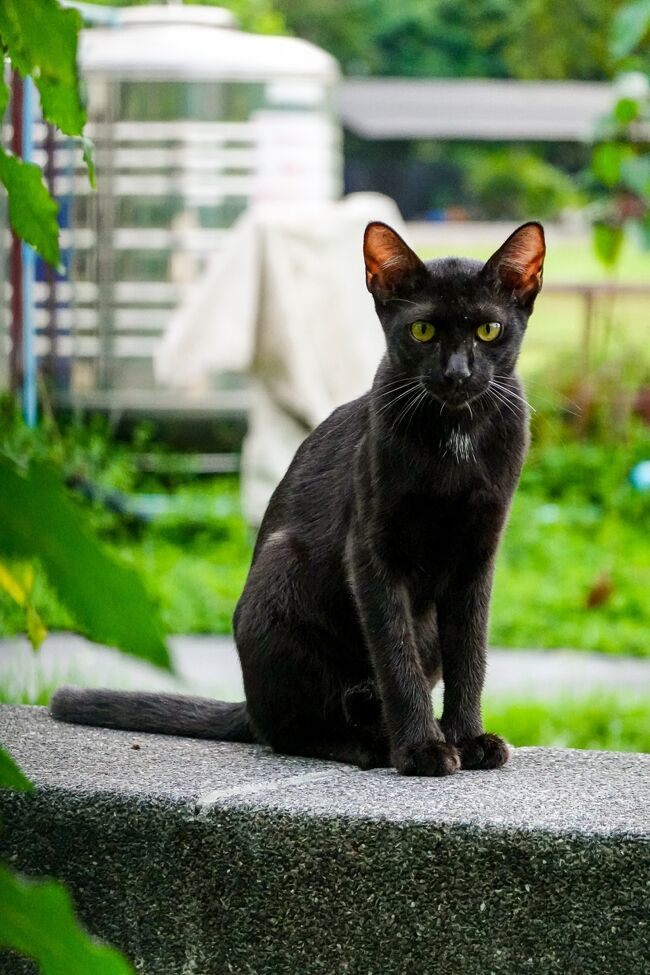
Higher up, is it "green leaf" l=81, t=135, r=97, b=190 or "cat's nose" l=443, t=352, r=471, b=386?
"green leaf" l=81, t=135, r=97, b=190

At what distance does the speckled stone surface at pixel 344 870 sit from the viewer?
1.56m

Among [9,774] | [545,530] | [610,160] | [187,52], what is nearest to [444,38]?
[187,52]

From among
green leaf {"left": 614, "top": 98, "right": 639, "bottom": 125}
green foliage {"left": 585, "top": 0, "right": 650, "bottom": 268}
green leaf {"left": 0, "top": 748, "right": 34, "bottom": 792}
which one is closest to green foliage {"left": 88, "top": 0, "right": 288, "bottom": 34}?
green foliage {"left": 585, "top": 0, "right": 650, "bottom": 268}

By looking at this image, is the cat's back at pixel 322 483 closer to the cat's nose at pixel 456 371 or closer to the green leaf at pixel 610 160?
the cat's nose at pixel 456 371

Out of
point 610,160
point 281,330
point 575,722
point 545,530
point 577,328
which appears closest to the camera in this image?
point 575,722

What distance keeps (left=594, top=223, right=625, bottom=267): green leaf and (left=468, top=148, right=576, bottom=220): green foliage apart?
48.9ft

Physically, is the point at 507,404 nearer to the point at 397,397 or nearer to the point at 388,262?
the point at 397,397

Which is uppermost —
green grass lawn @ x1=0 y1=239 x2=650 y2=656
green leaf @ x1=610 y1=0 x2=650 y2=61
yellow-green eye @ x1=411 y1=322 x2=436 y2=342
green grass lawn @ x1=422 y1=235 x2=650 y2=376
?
green leaf @ x1=610 y1=0 x2=650 y2=61

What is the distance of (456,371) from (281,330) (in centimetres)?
354

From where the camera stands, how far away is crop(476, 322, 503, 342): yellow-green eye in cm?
189

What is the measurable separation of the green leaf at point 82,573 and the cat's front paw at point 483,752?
4.54 feet

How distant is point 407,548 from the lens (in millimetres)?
1869

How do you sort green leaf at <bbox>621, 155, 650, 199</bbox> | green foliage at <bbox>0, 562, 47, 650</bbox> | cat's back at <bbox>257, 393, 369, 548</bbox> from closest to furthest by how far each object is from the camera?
green foliage at <bbox>0, 562, 47, 650</bbox> < cat's back at <bbox>257, 393, 369, 548</bbox> < green leaf at <bbox>621, 155, 650, 199</bbox>

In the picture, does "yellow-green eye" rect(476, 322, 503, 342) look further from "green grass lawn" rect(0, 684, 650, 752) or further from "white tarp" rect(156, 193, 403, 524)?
"white tarp" rect(156, 193, 403, 524)
